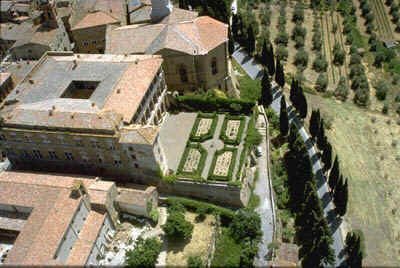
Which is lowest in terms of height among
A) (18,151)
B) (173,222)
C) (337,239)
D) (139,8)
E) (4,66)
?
(337,239)

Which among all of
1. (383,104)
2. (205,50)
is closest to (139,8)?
(205,50)

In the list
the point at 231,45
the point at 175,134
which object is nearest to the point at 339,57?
the point at 231,45

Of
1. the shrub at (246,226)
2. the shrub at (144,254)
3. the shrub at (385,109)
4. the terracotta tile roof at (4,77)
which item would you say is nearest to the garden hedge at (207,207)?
the shrub at (246,226)

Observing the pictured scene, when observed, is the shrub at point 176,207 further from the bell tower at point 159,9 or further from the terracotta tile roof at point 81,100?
the bell tower at point 159,9

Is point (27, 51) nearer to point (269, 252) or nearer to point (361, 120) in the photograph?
point (269, 252)

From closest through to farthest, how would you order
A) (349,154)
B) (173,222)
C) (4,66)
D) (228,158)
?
(173,222) → (228,158) → (349,154) → (4,66)

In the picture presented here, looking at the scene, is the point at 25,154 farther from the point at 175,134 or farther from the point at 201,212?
the point at 201,212
